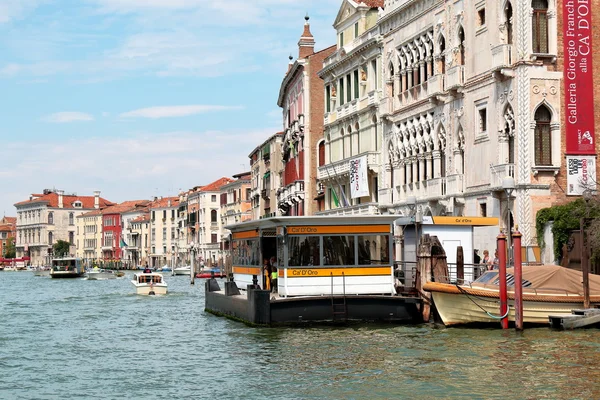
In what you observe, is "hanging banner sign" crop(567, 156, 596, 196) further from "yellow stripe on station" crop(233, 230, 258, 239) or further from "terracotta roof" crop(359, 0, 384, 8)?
"terracotta roof" crop(359, 0, 384, 8)

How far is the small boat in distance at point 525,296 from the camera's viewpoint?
24391 millimetres

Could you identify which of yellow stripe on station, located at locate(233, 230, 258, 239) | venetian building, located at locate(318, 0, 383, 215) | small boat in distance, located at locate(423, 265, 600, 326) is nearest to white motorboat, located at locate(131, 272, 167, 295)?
venetian building, located at locate(318, 0, 383, 215)

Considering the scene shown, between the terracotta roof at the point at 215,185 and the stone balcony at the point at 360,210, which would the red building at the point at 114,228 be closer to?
the terracotta roof at the point at 215,185

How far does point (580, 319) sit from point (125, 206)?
157 metres

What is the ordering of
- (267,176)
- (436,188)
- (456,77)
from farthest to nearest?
1. (267,176)
2. (436,188)
3. (456,77)

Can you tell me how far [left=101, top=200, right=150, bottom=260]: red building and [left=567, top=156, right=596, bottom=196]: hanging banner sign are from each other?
140142 millimetres

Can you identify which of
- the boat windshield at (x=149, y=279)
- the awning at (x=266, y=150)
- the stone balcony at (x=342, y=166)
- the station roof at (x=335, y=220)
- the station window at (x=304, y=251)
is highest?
the awning at (x=266, y=150)

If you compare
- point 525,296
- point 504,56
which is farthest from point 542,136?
point 525,296

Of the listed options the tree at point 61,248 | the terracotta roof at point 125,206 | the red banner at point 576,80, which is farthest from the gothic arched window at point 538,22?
the tree at point 61,248

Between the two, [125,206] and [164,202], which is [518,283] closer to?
[164,202]

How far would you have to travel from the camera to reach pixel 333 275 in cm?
2641

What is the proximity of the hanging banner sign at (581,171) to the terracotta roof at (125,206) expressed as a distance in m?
140

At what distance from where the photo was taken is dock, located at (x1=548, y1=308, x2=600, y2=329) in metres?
23.3

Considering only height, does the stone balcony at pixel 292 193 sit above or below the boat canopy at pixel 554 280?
above
